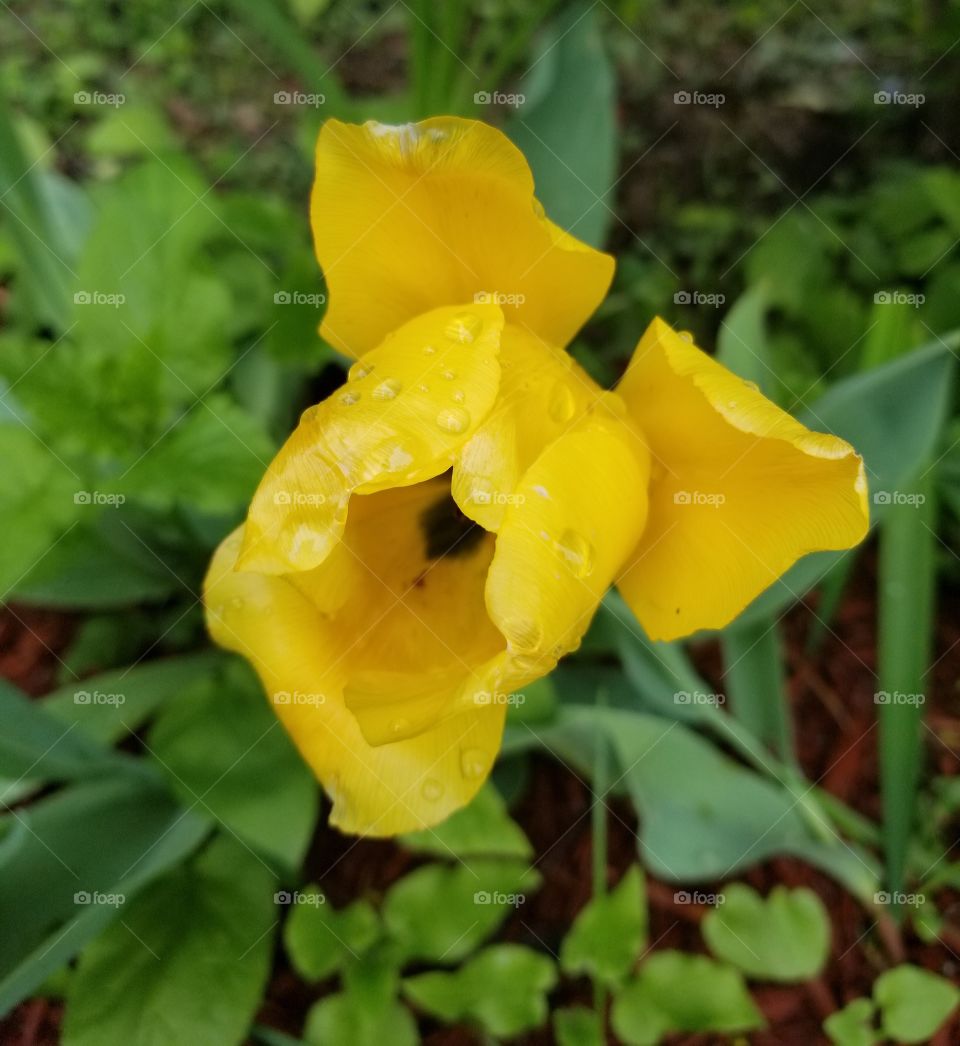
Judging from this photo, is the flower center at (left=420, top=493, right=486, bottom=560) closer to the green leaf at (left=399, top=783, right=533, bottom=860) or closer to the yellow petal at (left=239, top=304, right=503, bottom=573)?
the yellow petal at (left=239, top=304, right=503, bottom=573)

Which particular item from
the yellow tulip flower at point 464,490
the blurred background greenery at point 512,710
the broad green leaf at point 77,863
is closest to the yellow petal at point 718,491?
the yellow tulip flower at point 464,490

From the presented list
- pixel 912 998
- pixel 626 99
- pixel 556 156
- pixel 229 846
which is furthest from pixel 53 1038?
pixel 626 99

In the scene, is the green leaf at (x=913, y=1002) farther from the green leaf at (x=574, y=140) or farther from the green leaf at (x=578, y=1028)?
the green leaf at (x=574, y=140)

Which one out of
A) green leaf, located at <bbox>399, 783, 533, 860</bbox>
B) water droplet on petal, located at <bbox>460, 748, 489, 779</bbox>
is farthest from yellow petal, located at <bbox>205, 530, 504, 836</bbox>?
green leaf, located at <bbox>399, 783, 533, 860</bbox>

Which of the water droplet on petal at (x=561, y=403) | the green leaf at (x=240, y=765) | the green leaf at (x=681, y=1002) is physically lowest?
the green leaf at (x=681, y=1002)

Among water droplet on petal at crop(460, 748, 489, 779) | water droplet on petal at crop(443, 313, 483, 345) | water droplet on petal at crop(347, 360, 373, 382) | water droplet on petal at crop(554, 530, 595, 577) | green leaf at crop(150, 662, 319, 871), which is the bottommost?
green leaf at crop(150, 662, 319, 871)

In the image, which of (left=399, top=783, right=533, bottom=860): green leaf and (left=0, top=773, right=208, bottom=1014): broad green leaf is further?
(left=399, top=783, right=533, bottom=860): green leaf
